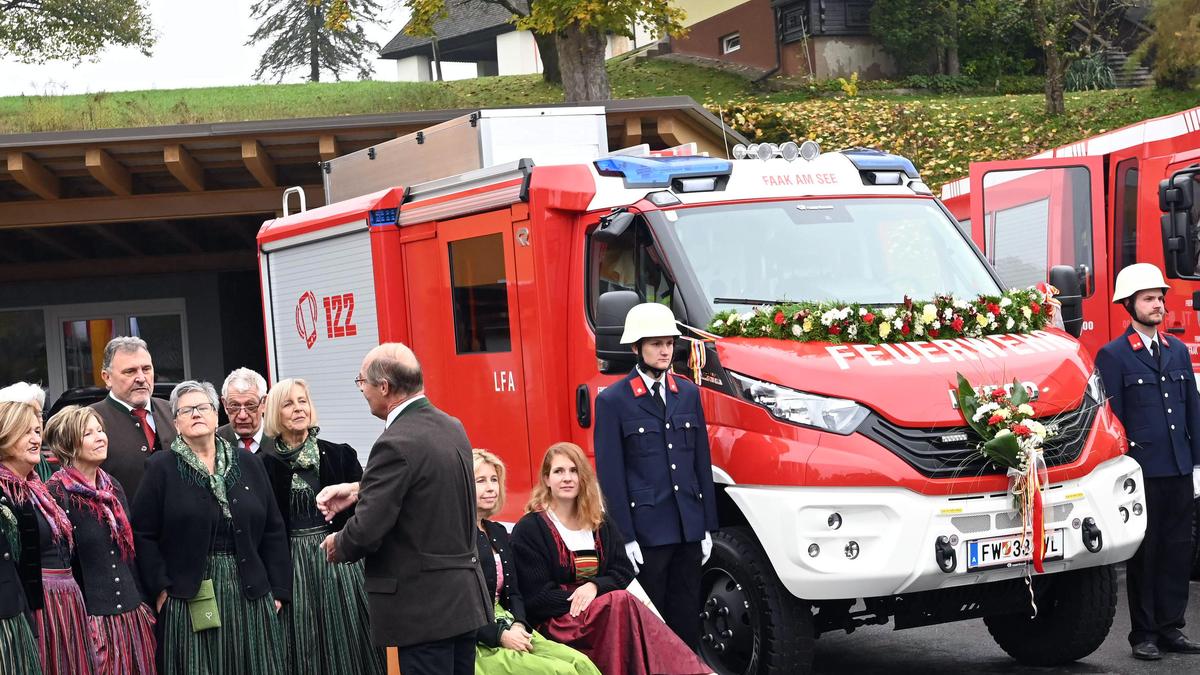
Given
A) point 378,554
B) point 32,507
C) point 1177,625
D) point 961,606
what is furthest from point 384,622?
point 1177,625

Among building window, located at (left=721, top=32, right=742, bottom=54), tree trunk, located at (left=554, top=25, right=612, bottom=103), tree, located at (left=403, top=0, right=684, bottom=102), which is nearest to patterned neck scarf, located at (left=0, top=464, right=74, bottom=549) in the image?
tree, located at (left=403, top=0, right=684, bottom=102)

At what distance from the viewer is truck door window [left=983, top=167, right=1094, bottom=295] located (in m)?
11.2

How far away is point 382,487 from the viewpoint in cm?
505

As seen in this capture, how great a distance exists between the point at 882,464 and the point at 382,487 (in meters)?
2.36

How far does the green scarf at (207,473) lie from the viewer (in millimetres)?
6180

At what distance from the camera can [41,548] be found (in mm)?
5840

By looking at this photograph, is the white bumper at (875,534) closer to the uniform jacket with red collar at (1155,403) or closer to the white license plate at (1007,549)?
the white license plate at (1007,549)

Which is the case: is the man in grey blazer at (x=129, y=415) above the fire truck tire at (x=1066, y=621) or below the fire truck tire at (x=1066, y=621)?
above

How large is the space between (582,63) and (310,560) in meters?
21.1

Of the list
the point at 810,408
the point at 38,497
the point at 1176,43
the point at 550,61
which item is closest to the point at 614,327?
the point at 810,408

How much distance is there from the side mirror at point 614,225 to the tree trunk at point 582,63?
19233 mm

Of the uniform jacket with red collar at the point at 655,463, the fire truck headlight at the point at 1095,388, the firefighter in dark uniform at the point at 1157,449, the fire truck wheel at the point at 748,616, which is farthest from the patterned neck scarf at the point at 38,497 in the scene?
the firefighter in dark uniform at the point at 1157,449

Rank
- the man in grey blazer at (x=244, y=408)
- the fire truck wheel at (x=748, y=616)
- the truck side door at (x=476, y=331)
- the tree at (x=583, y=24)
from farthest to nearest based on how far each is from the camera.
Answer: the tree at (x=583, y=24) → the truck side door at (x=476, y=331) → the man in grey blazer at (x=244, y=408) → the fire truck wheel at (x=748, y=616)

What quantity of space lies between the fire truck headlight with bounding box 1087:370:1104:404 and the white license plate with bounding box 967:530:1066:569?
2.49 ft
